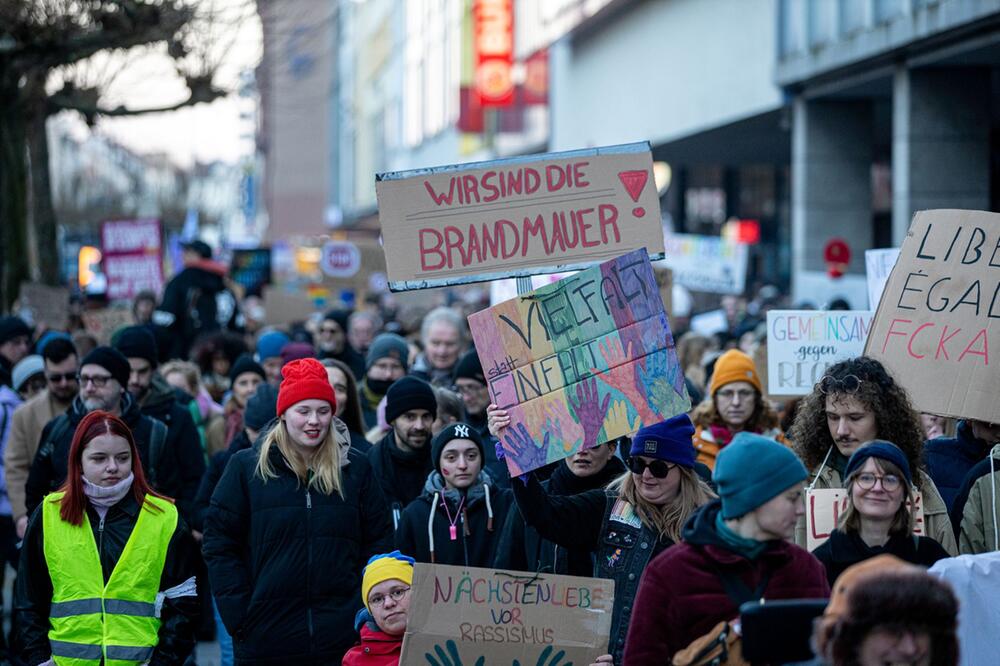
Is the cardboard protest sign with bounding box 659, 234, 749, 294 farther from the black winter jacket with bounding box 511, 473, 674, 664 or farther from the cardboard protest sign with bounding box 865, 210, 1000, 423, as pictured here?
the black winter jacket with bounding box 511, 473, 674, 664

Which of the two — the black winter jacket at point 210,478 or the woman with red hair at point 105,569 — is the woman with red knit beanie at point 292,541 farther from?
the black winter jacket at point 210,478

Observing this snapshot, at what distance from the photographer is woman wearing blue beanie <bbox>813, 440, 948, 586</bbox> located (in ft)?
16.0

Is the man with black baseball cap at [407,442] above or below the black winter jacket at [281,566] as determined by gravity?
above

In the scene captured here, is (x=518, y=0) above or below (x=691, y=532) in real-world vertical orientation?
above

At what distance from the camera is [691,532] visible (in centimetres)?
412

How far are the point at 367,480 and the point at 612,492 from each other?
1319 millimetres

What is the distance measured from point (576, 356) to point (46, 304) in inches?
476

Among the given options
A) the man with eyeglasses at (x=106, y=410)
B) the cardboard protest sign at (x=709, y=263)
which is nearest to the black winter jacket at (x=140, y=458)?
the man with eyeglasses at (x=106, y=410)

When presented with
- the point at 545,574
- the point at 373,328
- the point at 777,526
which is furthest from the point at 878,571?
the point at 373,328

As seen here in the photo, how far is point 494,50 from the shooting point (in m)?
35.9

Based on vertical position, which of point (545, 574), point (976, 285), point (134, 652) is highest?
point (976, 285)

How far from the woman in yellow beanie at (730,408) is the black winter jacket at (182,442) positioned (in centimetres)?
260

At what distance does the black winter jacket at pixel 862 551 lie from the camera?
16.1ft

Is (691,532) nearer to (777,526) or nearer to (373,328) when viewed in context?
(777,526)
